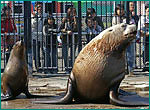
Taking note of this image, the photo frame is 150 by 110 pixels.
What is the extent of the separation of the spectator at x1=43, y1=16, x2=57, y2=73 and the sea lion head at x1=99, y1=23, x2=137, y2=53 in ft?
14.9

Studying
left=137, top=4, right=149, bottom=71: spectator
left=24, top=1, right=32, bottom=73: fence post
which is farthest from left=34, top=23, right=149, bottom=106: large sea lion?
left=137, top=4, right=149, bottom=71: spectator

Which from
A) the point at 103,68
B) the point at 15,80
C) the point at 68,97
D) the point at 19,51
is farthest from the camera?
the point at 19,51

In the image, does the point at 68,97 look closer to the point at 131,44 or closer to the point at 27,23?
the point at 27,23

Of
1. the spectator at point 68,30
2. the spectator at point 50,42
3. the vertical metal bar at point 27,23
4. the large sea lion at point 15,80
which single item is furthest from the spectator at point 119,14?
the large sea lion at point 15,80

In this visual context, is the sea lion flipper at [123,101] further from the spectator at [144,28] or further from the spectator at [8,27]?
the spectator at [8,27]

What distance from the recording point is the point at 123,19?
9.46m

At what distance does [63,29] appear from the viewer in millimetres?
9602

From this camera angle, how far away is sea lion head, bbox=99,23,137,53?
5.02 m

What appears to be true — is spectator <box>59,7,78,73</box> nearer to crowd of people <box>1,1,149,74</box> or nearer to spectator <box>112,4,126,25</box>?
crowd of people <box>1,1,149,74</box>

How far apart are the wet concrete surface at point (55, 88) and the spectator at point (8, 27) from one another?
3.48ft

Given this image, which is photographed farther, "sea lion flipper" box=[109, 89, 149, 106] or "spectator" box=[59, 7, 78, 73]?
"spectator" box=[59, 7, 78, 73]

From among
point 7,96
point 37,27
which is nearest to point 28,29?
point 37,27

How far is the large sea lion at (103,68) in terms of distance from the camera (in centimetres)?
503

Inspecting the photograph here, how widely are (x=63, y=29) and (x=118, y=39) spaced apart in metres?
4.64
